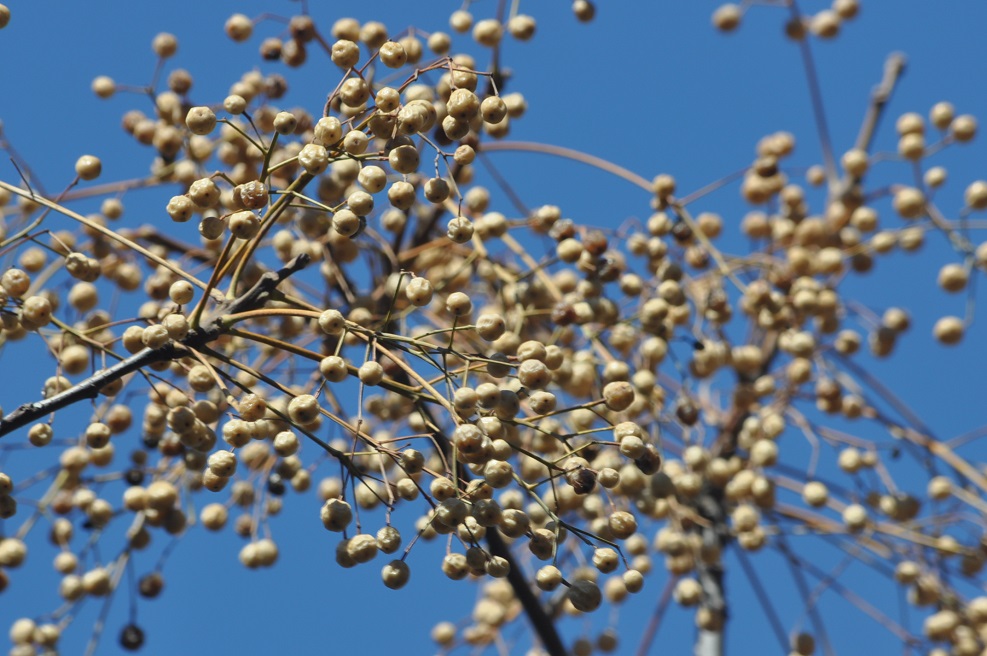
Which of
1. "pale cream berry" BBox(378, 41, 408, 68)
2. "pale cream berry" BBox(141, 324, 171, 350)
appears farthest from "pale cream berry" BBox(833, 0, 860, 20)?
"pale cream berry" BBox(141, 324, 171, 350)

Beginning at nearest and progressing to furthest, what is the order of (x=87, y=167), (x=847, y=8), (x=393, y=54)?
1. (x=393, y=54)
2. (x=87, y=167)
3. (x=847, y=8)

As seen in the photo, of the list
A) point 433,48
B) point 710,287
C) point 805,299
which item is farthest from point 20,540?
point 805,299

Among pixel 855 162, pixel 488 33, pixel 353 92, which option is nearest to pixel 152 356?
pixel 353 92

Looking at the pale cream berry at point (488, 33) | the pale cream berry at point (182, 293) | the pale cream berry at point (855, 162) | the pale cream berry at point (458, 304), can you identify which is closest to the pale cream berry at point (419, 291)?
the pale cream berry at point (458, 304)

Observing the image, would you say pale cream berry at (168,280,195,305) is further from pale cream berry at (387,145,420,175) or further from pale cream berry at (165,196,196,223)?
pale cream berry at (387,145,420,175)

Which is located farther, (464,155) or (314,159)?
(464,155)

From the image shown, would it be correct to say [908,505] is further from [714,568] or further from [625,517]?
[625,517]

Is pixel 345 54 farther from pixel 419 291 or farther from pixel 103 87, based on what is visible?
pixel 103 87
